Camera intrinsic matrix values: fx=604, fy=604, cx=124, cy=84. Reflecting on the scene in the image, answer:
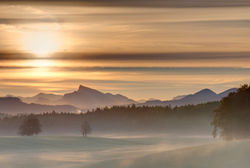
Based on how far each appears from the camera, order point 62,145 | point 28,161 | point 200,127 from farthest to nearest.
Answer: point 200,127 → point 62,145 → point 28,161

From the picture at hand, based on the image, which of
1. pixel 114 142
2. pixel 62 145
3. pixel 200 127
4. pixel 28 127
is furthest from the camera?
pixel 200 127

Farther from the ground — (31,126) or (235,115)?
(31,126)

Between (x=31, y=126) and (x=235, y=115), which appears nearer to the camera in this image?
(x=235, y=115)

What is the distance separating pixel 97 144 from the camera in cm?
11312

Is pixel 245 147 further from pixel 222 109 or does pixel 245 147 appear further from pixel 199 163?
pixel 222 109

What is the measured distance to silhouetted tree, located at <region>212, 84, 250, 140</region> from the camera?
61.6 meters

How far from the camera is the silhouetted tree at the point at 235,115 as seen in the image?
61.6 meters

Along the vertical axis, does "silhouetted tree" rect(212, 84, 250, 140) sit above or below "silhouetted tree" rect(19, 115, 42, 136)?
below

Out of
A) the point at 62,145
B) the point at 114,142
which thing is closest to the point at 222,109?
the point at 62,145

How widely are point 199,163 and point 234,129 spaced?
24.6 m

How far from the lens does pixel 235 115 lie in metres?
62.6

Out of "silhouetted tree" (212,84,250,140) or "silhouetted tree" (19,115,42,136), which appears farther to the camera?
"silhouetted tree" (19,115,42,136)

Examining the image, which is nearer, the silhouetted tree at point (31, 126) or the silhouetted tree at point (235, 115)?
the silhouetted tree at point (235, 115)

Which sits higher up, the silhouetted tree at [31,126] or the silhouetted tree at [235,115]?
the silhouetted tree at [31,126]
